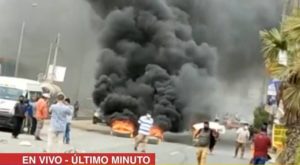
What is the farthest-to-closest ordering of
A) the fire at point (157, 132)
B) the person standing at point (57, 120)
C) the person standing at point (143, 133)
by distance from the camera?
the fire at point (157, 132), the person standing at point (143, 133), the person standing at point (57, 120)

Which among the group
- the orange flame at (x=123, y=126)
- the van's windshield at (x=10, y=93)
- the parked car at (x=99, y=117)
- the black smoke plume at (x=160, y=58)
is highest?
the black smoke plume at (x=160, y=58)

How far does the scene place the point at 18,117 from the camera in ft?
73.8

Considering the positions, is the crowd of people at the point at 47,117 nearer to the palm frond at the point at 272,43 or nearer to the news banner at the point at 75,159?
the palm frond at the point at 272,43

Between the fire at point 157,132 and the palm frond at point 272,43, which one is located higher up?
the palm frond at point 272,43

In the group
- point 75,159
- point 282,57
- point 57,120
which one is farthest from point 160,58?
point 75,159

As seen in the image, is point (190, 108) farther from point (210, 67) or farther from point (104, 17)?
point (104, 17)

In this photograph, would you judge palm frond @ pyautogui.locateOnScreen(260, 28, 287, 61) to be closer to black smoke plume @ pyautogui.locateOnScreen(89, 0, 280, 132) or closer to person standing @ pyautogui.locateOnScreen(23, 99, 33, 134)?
person standing @ pyautogui.locateOnScreen(23, 99, 33, 134)

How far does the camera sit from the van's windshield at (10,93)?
26594 millimetres

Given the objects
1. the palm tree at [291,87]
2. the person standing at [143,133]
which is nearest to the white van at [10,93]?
the person standing at [143,133]

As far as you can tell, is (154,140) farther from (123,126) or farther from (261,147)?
(261,147)

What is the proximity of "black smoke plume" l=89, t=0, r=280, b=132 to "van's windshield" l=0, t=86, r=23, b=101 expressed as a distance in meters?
10.1

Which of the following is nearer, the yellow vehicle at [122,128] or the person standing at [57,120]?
the person standing at [57,120]

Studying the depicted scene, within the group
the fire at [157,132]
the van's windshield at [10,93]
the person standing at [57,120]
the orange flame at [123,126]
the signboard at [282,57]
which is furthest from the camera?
the orange flame at [123,126]

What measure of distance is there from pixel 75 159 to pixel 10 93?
61.0ft
